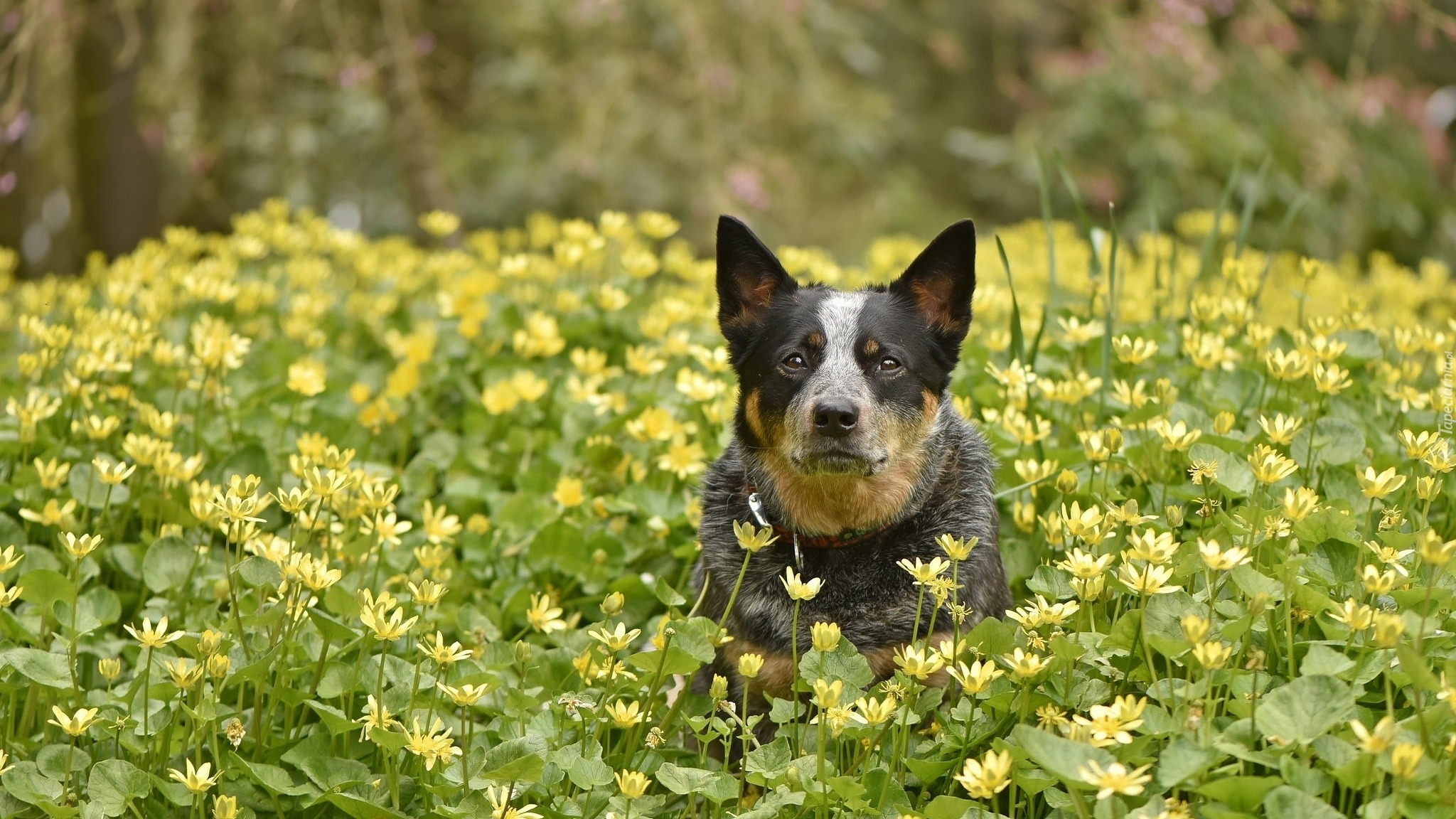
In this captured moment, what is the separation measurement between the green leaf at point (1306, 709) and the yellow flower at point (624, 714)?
121cm

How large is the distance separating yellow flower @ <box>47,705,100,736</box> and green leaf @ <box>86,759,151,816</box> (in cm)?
9

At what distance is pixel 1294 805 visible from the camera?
2.15 metres

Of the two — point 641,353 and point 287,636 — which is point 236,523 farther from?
point 641,353

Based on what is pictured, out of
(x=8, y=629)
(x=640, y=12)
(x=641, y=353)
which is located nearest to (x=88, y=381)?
(x=8, y=629)

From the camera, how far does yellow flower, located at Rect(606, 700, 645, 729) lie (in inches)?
102

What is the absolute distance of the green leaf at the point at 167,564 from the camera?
10.7ft

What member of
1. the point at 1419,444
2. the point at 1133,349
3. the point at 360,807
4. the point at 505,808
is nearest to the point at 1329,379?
the point at 1419,444

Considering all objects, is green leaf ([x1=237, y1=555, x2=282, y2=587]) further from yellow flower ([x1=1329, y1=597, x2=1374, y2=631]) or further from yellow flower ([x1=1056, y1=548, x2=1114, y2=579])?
yellow flower ([x1=1329, y1=597, x2=1374, y2=631])

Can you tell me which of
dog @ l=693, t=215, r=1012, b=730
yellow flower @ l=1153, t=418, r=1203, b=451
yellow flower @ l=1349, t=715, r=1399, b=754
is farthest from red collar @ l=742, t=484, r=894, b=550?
yellow flower @ l=1349, t=715, r=1399, b=754

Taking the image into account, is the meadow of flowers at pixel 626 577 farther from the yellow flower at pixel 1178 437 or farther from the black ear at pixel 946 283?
the black ear at pixel 946 283

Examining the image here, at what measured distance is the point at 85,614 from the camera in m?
3.00

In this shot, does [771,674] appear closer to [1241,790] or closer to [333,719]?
[333,719]

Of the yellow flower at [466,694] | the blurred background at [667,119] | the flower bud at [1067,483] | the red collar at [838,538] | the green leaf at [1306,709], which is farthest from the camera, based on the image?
the blurred background at [667,119]

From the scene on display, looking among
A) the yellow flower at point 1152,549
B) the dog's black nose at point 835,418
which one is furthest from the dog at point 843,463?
the yellow flower at point 1152,549
